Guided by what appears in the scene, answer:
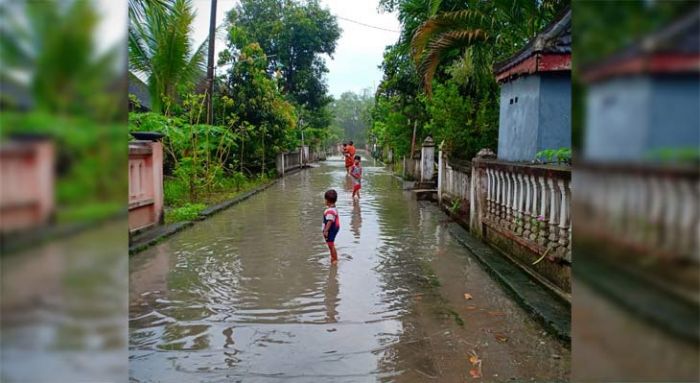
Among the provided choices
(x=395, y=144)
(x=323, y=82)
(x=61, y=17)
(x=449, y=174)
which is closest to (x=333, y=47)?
(x=323, y=82)

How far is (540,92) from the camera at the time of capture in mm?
7965

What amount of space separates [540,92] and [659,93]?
7733 mm

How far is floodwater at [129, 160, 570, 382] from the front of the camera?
12.2 ft

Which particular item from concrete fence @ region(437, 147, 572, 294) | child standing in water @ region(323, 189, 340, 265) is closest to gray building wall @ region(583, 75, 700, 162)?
concrete fence @ region(437, 147, 572, 294)

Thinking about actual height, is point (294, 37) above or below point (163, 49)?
above

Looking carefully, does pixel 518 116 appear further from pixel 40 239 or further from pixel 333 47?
pixel 333 47

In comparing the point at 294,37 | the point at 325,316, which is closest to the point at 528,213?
the point at 325,316

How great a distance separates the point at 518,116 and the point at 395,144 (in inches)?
583

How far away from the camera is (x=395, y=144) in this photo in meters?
23.4

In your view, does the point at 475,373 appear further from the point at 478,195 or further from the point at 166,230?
the point at 166,230

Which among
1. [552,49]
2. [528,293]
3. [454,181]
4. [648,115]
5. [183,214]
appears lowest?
[528,293]

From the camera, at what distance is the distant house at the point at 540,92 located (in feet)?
23.2

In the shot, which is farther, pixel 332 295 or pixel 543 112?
pixel 543 112

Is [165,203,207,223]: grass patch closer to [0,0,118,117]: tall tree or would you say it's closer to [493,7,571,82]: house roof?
[493,7,571,82]: house roof
